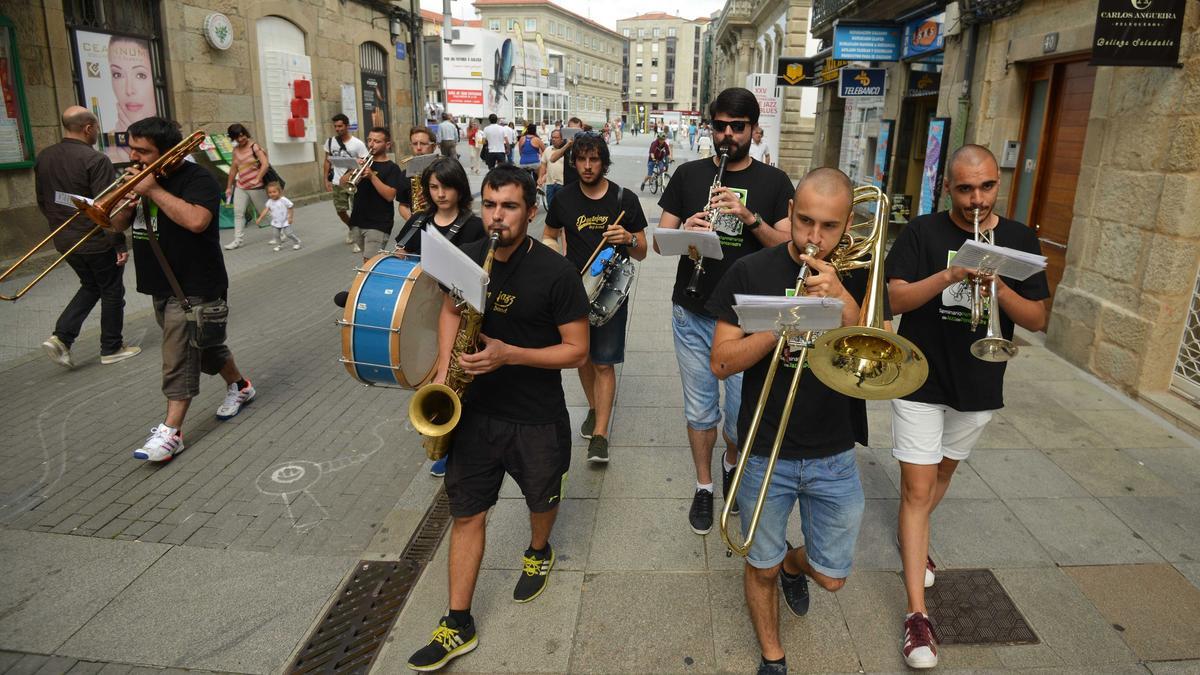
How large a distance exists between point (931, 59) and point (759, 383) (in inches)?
412

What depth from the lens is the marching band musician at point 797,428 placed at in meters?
2.40

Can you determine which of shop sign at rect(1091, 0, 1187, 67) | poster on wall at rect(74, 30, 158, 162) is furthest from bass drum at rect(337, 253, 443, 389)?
poster on wall at rect(74, 30, 158, 162)

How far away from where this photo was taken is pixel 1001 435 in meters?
4.97

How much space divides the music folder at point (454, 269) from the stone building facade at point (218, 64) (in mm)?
9666

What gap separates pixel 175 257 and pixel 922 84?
1092cm

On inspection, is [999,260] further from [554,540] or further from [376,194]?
[376,194]

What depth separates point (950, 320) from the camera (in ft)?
10.2

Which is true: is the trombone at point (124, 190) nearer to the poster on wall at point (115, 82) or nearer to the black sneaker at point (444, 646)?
the black sneaker at point (444, 646)

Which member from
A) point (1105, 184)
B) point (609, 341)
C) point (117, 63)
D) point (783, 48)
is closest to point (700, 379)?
point (609, 341)

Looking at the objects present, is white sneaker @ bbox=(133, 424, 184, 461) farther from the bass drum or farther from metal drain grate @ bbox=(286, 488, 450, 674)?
metal drain grate @ bbox=(286, 488, 450, 674)

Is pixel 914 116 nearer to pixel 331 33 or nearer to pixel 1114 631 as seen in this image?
pixel 1114 631

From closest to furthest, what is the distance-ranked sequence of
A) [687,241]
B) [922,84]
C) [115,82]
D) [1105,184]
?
[687,241]
[1105,184]
[115,82]
[922,84]

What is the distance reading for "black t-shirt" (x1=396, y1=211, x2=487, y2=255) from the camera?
4410 mm

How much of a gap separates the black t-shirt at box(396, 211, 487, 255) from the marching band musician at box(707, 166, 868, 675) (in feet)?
6.91
